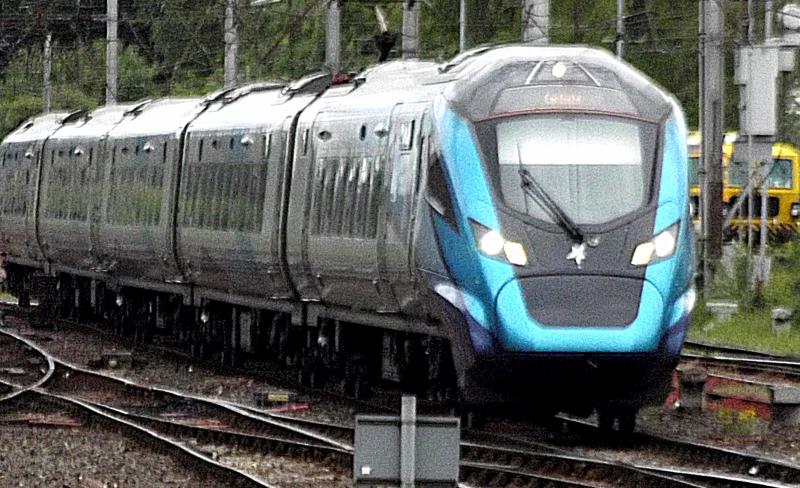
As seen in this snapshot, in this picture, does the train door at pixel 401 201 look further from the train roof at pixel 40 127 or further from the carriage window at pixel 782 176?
the carriage window at pixel 782 176

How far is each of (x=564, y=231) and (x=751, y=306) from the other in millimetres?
15123

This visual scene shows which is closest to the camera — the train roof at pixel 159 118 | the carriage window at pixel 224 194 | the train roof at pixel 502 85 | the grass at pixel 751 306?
the train roof at pixel 502 85

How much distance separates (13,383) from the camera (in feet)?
73.4

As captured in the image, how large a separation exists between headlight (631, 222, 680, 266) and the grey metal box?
22.8ft

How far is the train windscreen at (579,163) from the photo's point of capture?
15.3 m

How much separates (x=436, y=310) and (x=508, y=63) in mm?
1859

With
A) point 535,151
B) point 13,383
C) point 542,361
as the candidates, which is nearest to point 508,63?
point 535,151

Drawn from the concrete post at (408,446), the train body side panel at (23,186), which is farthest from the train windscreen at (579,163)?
the train body side panel at (23,186)

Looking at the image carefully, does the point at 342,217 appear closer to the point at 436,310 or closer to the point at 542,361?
the point at 436,310

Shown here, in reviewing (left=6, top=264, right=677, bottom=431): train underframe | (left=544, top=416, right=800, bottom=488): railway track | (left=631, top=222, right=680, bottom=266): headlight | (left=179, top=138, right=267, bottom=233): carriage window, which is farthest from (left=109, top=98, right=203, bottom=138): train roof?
(left=631, top=222, right=680, bottom=266): headlight

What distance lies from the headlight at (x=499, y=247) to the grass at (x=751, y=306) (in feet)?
34.8

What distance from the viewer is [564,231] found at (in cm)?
1512

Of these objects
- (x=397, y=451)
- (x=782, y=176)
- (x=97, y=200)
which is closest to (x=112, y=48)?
(x=97, y=200)

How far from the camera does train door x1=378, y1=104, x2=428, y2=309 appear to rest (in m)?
16.5
